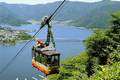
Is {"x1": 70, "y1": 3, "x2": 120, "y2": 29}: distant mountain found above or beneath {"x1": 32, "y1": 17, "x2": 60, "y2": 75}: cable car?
above

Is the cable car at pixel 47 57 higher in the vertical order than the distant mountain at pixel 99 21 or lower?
lower

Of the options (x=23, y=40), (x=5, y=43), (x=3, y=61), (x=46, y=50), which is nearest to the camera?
(x=46, y=50)

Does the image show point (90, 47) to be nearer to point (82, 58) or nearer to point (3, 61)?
point (82, 58)

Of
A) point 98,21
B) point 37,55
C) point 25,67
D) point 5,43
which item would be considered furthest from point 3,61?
point 98,21

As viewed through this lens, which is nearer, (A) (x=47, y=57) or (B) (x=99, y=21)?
(A) (x=47, y=57)

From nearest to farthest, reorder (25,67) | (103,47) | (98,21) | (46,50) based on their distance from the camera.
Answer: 1. (46,50)
2. (103,47)
3. (25,67)
4. (98,21)

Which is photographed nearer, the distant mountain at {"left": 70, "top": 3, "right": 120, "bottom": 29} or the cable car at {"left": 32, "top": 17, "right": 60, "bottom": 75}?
the cable car at {"left": 32, "top": 17, "right": 60, "bottom": 75}

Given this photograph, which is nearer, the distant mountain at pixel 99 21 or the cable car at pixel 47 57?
the cable car at pixel 47 57

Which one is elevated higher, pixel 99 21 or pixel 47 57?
pixel 99 21
